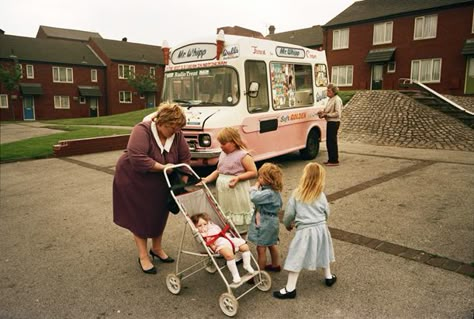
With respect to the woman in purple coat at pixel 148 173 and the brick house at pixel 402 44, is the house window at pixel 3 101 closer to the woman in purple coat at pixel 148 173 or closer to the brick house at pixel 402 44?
the brick house at pixel 402 44

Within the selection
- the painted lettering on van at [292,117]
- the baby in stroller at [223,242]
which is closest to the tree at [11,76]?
the painted lettering on van at [292,117]

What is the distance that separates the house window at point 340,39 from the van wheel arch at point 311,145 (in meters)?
24.0

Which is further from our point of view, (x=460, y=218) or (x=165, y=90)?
(x=165, y=90)

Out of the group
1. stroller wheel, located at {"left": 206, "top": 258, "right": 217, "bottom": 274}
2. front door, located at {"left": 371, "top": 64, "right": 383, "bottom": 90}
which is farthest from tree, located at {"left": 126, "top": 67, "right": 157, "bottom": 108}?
stroller wheel, located at {"left": 206, "top": 258, "right": 217, "bottom": 274}

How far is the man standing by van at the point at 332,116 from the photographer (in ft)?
31.4

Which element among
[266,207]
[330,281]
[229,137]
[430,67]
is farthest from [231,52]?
[430,67]

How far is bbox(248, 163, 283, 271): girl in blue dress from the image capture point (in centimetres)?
369

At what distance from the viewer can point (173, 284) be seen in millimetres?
3711

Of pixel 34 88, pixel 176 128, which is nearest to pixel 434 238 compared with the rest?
pixel 176 128

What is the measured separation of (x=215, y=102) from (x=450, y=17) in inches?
990

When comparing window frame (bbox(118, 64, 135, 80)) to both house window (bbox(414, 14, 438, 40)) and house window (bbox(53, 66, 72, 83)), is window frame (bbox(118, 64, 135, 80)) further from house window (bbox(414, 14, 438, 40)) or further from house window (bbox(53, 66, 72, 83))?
house window (bbox(414, 14, 438, 40))

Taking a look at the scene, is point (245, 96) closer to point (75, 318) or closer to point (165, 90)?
point (165, 90)

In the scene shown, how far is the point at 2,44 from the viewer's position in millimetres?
41750

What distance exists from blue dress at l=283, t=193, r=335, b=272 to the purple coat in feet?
4.45
